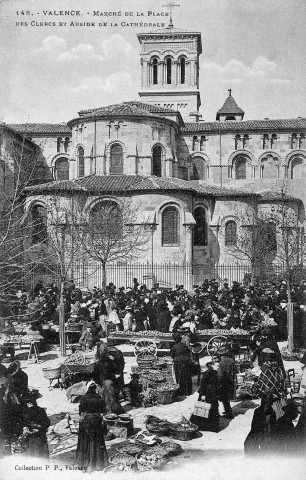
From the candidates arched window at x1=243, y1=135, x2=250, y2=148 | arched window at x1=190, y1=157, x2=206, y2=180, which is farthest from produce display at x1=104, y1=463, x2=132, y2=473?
arched window at x1=243, y1=135, x2=250, y2=148

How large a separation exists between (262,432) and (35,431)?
12.4 feet

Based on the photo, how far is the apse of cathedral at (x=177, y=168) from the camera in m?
32.5

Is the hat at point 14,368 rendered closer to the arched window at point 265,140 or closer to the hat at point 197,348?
the hat at point 197,348

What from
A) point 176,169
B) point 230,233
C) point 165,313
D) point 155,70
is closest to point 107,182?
point 176,169

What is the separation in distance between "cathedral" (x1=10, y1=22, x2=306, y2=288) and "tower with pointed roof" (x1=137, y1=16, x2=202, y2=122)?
1040 centimetres

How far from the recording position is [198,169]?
41.9 metres

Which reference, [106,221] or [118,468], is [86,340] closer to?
[118,468]

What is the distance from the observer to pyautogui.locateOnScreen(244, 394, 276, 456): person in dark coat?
28.3 ft

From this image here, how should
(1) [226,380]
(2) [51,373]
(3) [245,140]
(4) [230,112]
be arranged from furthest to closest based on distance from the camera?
(4) [230,112] < (3) [245,140] < (2) [51,373] < (1) [226,380]

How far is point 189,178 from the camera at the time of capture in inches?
1644

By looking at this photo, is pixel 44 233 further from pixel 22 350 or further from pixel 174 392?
pixel 174 392

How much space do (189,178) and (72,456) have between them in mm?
34165

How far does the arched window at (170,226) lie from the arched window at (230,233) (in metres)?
4.05

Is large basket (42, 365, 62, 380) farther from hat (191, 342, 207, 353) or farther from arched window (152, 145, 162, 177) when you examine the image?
arched window (152, 145, 162, 177)
